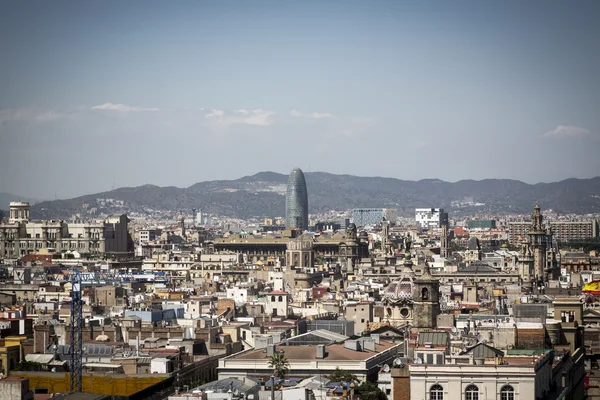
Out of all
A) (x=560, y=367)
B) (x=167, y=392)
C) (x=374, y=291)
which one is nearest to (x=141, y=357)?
(x=167, y=392)

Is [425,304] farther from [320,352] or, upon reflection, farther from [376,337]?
[320,352]

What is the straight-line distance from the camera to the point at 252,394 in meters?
55.2

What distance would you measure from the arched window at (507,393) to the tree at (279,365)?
14.2 meters

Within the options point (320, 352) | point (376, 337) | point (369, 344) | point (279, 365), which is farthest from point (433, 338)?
point (376, 337)

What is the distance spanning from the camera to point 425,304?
7700 centimetres

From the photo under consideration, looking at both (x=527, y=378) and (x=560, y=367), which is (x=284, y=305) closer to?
(x=560, y=367)

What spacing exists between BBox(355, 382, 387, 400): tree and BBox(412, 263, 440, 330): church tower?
1601 centimetres

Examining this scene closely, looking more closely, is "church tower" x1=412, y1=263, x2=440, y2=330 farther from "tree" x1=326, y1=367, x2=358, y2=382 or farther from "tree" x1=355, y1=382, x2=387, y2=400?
"tree" x1=355, y1=382, x2=387, y2=400

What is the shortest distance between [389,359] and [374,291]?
54.0 metres

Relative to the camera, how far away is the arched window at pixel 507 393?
168ft

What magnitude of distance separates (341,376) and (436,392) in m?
11.4

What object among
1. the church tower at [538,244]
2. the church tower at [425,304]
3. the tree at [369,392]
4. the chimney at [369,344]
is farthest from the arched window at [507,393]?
the church tower at [538,244]

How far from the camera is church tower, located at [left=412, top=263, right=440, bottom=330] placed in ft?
251

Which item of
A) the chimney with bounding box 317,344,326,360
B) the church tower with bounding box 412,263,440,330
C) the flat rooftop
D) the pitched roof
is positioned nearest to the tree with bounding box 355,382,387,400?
the pitched roof
